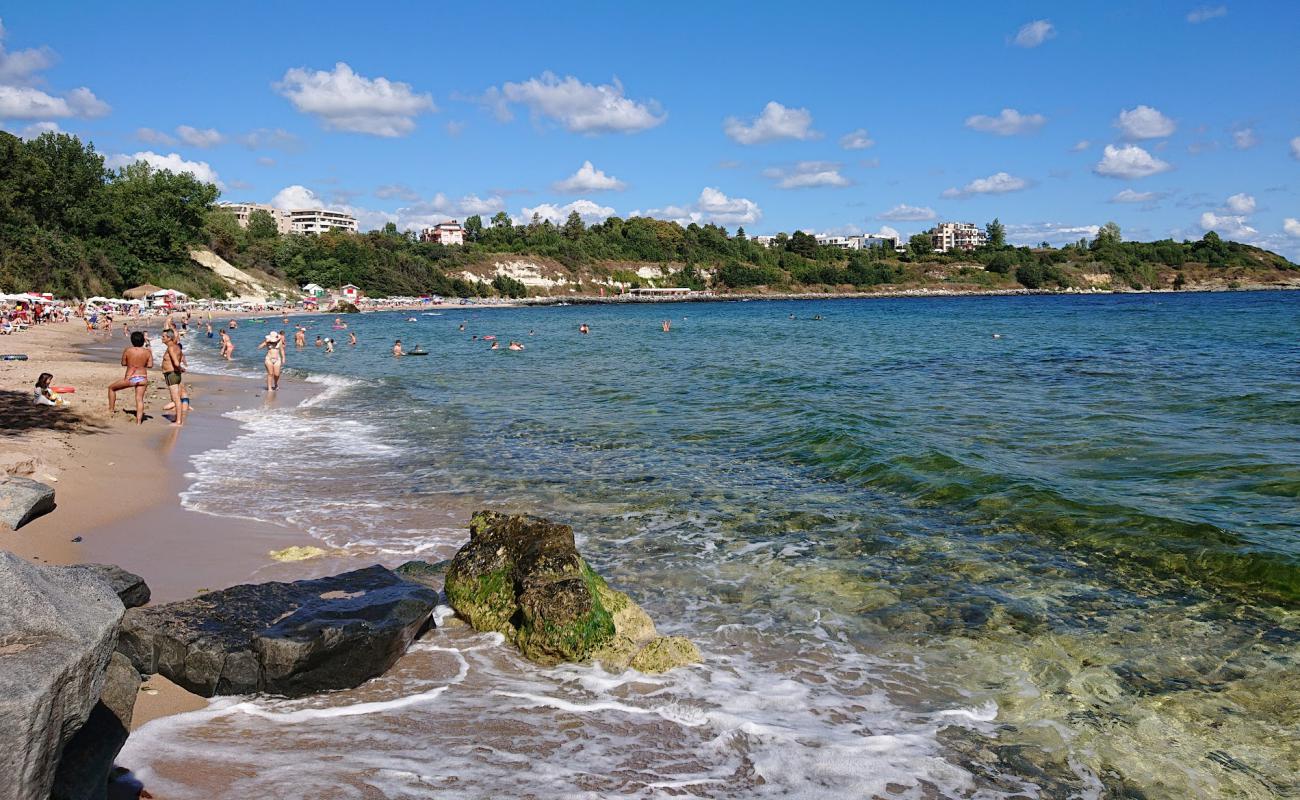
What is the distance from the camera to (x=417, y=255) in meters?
142

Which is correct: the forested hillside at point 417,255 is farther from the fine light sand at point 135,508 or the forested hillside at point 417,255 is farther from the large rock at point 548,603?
the large rock at point 548,603

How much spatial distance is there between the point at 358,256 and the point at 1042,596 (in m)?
133

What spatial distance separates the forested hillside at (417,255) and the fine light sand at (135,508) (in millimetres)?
54607

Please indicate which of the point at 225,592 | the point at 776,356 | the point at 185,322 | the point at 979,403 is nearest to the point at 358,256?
the point at 185,322

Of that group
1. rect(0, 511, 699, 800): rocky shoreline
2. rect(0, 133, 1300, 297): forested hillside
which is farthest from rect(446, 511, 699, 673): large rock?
rect(0, 133, 1300, 297): forested hillside

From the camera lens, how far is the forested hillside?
6988cm

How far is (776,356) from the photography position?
114 feet

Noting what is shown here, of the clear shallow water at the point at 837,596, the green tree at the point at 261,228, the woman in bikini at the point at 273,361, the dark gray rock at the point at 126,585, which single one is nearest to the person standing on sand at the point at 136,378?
the clear shallow water at the point at 837,596

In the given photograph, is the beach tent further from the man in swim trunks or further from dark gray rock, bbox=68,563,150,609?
dark gray rock, bbox=68,563,150,609

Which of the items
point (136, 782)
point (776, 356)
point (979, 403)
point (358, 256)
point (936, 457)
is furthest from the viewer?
point (358, 256)

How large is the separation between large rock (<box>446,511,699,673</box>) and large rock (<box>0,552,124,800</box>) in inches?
121

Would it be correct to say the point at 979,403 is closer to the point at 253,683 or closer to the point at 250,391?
the point at 253,683

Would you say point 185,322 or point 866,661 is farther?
point 185,322

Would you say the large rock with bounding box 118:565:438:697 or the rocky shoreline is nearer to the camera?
the rocky shoreline
